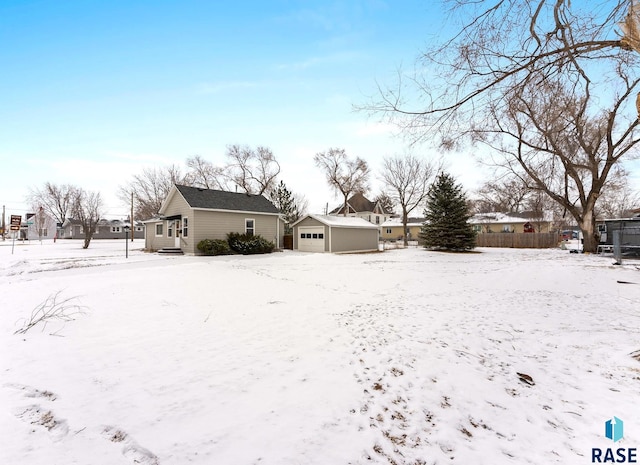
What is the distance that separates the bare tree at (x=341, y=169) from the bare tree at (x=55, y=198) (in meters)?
47.8

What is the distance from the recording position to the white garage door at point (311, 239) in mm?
23953

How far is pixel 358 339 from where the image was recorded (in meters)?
4.54

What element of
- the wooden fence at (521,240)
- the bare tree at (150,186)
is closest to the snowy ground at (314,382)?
the wooden fence at (521,240)

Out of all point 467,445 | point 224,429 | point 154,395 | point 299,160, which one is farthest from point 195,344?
point 299,160

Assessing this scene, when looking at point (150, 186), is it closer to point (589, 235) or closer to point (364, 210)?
point (364, 210)

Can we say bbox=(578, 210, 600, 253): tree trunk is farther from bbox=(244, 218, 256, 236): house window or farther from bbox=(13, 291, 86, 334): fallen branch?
bbox=(13, 291, 86, 334): fallen branch

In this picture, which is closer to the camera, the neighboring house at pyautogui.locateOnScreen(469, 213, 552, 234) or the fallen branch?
the fallen branch

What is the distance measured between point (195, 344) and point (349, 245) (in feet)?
69.9

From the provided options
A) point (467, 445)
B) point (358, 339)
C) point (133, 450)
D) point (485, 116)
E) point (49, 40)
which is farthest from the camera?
point (49, 40)

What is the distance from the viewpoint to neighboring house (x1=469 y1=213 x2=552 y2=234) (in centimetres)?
3578

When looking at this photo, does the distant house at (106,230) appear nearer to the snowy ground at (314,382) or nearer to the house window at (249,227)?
the house window at (249,227)

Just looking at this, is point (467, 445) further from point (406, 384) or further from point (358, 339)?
point (358, 339)

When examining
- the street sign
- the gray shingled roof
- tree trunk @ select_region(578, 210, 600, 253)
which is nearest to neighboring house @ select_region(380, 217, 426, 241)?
tree trunk @ select_region(578, 210, 600, 253)

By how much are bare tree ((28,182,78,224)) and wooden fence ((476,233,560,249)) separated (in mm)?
67581
